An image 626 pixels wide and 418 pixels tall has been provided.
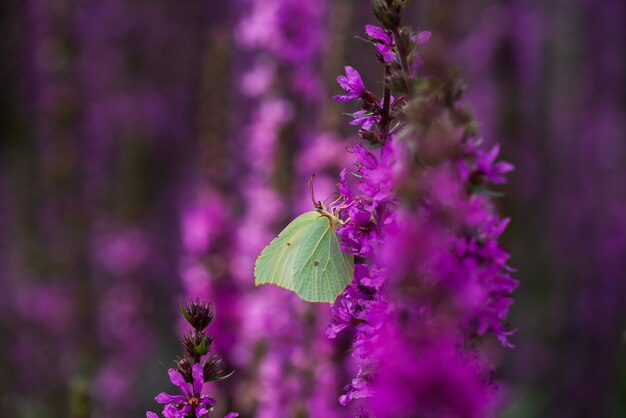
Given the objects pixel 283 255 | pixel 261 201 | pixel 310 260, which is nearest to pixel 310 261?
pixel 310 260

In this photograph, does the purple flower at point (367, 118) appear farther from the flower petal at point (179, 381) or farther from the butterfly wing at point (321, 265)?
the flower petal at point (179, 381)

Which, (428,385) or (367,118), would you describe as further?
(367,118)

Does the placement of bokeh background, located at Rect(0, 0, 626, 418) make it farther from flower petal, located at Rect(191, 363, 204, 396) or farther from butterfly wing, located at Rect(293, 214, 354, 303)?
flower petal, located at Rect(191, 363, 204, 396)

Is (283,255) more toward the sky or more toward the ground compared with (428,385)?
more toward the sky

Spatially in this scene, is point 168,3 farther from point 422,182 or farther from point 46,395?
point 422,182

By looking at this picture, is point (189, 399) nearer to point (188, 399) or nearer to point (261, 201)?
point (188, 399)

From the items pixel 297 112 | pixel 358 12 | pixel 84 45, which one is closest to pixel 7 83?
pixel 84 45

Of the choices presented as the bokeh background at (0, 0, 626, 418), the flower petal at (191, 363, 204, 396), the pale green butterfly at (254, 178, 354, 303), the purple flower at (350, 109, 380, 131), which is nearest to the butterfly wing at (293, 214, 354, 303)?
the pale green butterfly at (254, 178, 354, 303)

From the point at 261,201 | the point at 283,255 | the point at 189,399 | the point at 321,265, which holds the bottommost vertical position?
the point at 189,399

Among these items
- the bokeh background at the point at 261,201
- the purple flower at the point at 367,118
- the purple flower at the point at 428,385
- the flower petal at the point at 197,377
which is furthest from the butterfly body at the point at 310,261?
the purple flower at the point at 428,385
